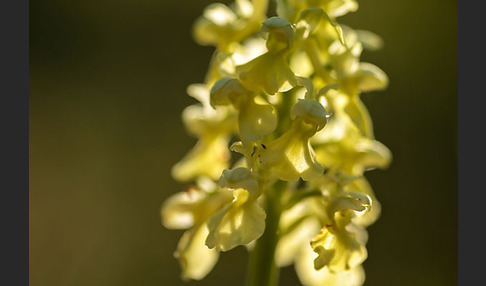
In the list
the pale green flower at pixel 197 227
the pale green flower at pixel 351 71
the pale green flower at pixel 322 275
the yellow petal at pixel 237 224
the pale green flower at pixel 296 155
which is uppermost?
the pale green flower at pixel 351 71

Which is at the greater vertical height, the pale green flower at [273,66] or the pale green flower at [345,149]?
the pale green flower at [273,66]

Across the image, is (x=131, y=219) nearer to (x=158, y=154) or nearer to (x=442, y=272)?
(x=158, y=154)

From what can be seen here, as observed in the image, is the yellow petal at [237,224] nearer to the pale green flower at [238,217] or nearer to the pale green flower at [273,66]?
the pale green flower at [238,217]

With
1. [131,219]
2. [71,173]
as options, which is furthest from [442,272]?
[71,173]

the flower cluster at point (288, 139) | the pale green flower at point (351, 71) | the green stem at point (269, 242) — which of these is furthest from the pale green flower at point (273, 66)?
the green stem at point (269, 242)

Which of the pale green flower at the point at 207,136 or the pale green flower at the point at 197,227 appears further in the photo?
the pale green flower at the point at 207,136

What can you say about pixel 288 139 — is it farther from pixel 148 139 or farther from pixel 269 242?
pixel 148 139

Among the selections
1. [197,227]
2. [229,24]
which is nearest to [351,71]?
[229,24]
